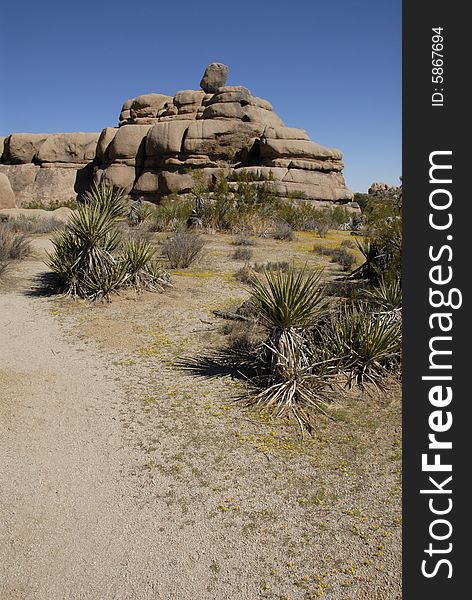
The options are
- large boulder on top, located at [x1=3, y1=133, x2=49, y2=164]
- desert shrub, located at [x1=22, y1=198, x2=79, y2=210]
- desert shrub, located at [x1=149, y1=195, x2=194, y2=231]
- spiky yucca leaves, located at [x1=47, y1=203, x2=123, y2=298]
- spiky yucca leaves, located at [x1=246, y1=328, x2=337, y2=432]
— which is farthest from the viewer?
large boulder on top, located at [x1=3, y1=133, x2=49, y2=164]

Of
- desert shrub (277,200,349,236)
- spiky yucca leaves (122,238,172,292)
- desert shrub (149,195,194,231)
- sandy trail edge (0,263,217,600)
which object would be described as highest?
desert shrub (277,200,349,236)

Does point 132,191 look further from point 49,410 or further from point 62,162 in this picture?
point 49,410

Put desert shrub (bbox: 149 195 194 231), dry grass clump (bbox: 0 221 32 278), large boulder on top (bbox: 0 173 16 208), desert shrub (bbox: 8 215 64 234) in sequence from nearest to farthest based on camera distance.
Result: dry grass clump (bbox: 0 221 32 278) < desert shrub (bbox: 8 215 64 234) < desert shrub (bbox: 149 195 194 231) < large boulder on top (bbox: 0 173 16 208)

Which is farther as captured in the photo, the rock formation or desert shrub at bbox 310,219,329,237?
the rock formation

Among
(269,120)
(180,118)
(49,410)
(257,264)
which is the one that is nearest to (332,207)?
(269,120)

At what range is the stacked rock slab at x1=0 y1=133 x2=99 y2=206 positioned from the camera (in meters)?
35.5

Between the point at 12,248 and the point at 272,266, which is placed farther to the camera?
the point at 12,248

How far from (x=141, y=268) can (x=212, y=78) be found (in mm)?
28020

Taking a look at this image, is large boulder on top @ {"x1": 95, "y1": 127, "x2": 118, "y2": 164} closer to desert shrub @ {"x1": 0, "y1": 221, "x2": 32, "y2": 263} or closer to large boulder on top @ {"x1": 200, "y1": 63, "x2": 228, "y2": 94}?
large boulder on top @ {"x1": 200, "y1": 63, "x2": 228, "y2": 94}

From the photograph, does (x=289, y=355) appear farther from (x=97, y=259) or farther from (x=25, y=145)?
(x=25, y=145)

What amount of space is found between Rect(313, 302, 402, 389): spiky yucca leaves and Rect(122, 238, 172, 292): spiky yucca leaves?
4623 millimetres

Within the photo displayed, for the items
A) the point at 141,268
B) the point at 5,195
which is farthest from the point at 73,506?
the point at 5,195

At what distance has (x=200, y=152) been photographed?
3016 cm

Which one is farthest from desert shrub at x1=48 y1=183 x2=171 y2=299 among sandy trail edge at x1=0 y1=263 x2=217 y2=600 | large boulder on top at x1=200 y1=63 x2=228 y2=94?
large boulder on top at x1=200 y1=63 x2=228 y2=94
